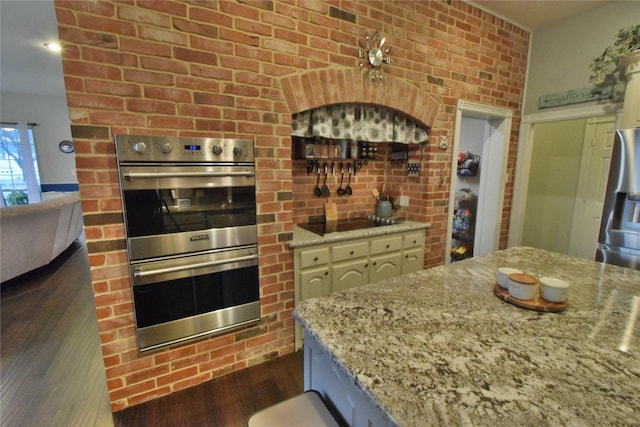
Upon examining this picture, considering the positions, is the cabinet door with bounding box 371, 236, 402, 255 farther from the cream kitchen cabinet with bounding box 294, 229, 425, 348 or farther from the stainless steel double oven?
the stainless steel double oven

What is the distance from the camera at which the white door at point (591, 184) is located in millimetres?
3248

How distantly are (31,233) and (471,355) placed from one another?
15.2ft

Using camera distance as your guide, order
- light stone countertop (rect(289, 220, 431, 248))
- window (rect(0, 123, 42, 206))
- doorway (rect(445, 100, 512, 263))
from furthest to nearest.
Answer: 1. window (rect(0, 123, 42, 206))
2. doorway (rect(445, 100, 512, 263))
3. light stone countertop (rect(289, 220, 431, 248))

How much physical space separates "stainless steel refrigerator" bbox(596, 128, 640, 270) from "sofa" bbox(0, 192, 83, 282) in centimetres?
556

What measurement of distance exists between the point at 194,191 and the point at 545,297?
5.74 ft

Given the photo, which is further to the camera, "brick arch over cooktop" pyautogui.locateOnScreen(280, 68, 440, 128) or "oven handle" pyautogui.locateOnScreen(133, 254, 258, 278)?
"brick arch over cooktop" pyautogui.locateOnScreen(280, 68, 440, 128)

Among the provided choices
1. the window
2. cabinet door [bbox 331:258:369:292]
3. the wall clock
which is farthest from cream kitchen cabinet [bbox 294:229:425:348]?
the window

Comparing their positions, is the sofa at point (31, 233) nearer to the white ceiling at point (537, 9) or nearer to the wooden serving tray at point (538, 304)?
the wooden serving tray at point (538, 304)

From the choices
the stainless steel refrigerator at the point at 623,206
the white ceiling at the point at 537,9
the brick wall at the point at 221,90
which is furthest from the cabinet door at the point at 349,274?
the white ceiling at the point at 537,9

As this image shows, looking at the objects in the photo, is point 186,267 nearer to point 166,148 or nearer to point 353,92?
point 166,148

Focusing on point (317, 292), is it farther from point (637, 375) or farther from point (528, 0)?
point (528, 0)

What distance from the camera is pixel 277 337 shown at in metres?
2.08

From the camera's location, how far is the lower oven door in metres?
1.60

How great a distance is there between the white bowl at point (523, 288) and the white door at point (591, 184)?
10.6ft
